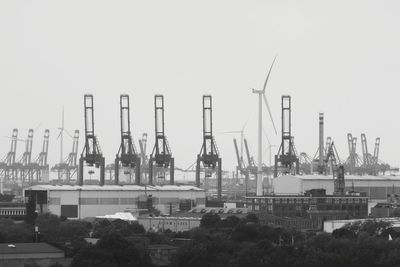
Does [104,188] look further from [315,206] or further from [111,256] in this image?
[111,256]

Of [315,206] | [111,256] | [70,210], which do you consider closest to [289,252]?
[111,256]

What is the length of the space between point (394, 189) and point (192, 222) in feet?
119

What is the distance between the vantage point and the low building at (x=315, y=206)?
372 feet

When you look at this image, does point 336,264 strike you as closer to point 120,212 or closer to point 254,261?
point 254,261

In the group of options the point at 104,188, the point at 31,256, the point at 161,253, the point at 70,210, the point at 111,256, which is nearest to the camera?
the point at 111,256

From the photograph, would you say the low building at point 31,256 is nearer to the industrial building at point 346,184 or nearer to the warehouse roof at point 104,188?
the warehouse roof at point 104,188

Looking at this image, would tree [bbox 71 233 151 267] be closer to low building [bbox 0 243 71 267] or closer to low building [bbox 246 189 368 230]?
low building [bbox 0 243 71 267]

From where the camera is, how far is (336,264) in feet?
210

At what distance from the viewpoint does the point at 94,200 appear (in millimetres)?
124688

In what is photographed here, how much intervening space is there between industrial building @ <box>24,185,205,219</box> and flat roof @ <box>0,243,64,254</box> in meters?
56.4

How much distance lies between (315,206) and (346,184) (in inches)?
697

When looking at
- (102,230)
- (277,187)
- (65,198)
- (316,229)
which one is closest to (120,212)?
(65,198)

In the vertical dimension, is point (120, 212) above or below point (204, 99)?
below

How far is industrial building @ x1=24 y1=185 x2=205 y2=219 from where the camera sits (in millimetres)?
123750
